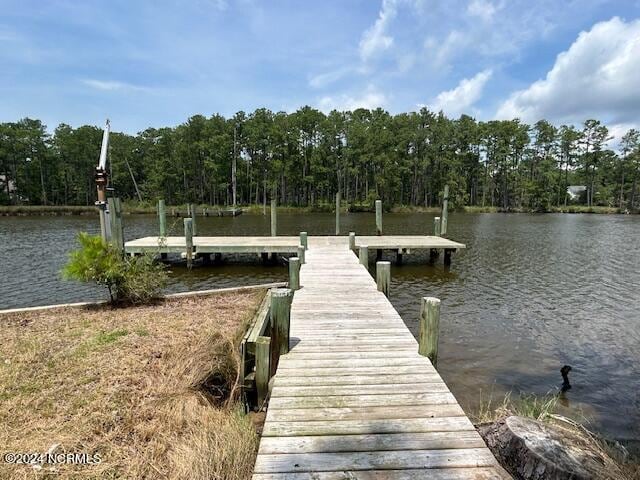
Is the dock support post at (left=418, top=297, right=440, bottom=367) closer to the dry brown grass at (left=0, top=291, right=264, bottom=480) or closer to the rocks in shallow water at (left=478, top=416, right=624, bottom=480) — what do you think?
the rocks in shallow water at (left=478, top=416, right=624, bottom=480)

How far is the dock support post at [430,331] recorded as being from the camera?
455 centimetres

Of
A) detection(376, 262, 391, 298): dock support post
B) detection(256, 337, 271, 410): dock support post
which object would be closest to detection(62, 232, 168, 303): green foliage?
detection(256, 337, 271, 410): dock support post

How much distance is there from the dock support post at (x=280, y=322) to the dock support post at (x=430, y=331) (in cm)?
170

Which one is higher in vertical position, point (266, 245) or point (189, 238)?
point (189, 238)

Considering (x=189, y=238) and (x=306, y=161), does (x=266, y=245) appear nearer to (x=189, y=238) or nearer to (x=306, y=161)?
(x=189, y=238)

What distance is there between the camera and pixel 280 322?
15.3 ft

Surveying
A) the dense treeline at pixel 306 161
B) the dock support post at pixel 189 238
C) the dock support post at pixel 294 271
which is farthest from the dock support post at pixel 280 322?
the dense treeline at pixel 306 161

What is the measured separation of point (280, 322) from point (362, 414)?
170 centimetres

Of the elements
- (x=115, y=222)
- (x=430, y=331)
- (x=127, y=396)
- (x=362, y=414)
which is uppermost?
(x=115, y=222)

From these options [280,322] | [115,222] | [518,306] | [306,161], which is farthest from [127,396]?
[306,161]

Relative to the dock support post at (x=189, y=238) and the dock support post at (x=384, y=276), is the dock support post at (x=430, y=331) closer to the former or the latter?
the dock support post at (x=384, y=276)

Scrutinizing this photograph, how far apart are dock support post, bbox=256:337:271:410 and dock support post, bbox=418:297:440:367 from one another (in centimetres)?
195

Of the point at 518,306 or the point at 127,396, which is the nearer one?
the point at 127,396

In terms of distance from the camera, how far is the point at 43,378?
14.4 ft
